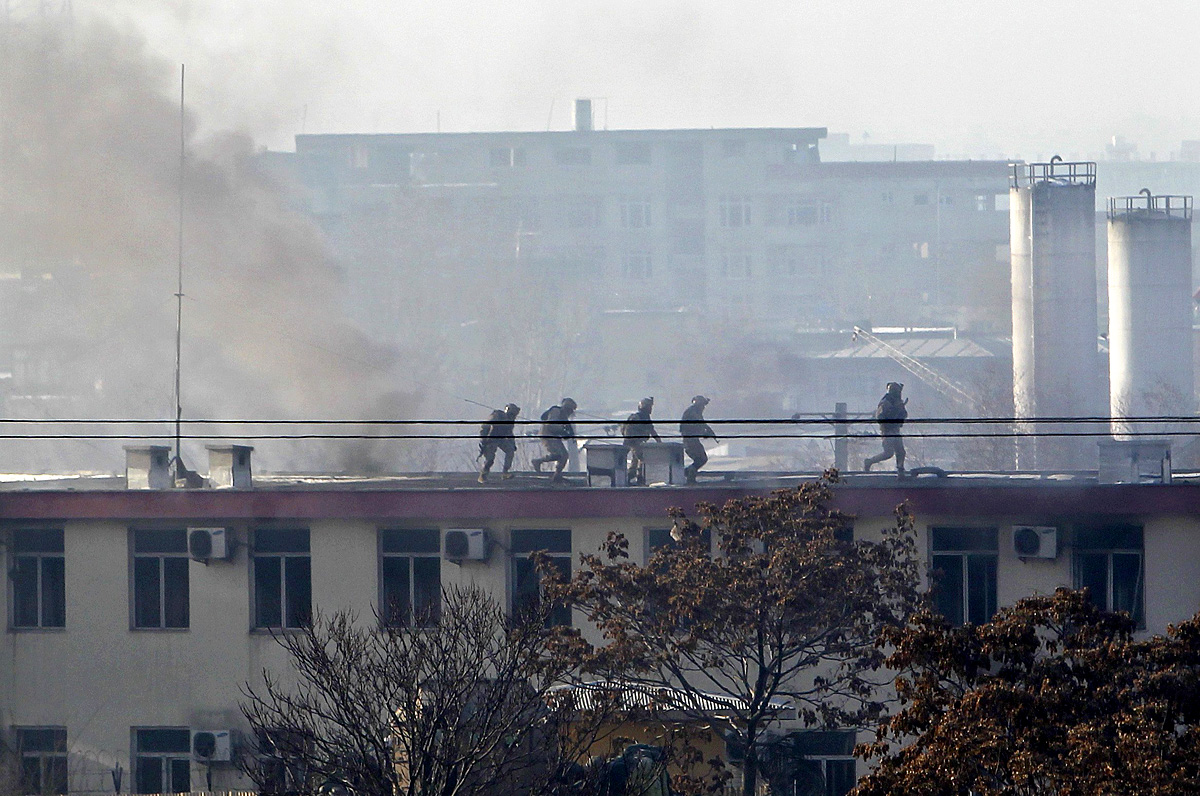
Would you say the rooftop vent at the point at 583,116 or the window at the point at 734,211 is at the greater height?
the rooftop vent at the point at 583,116

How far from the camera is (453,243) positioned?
2785 inches

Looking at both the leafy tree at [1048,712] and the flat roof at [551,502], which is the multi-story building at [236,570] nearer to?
the flat roof at [551,502]

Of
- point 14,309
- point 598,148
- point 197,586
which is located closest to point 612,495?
point 197,586

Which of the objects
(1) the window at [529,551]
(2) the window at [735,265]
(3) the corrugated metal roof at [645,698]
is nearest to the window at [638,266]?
(2) the window at [735,265]

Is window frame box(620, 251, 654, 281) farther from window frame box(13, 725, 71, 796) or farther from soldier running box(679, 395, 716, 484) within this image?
window frame box(13, 725, 71, 796)

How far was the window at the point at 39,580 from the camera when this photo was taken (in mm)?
18031

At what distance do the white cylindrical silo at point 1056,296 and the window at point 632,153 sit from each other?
3528 centimetres

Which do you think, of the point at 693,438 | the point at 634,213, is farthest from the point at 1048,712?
Result: the point at 634,213

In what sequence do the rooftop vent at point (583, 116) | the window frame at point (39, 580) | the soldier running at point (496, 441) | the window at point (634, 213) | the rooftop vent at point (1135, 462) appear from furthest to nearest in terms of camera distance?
1. the rooftop vent at point (583, 116)
2. the window at point (634, 213)
3. the soldier running at point (496, 441)
4. the window frame at point (39, 580)
5. the rooftop vent at point (1135, 462)

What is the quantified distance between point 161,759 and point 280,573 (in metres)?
2.38

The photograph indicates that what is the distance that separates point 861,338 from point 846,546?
50.9 metres

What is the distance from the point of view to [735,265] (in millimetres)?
77125

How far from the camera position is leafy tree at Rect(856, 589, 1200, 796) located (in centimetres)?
827

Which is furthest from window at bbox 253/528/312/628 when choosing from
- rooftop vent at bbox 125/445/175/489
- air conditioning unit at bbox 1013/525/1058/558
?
air conditioning unit at bbox 1013/525/1058/558
